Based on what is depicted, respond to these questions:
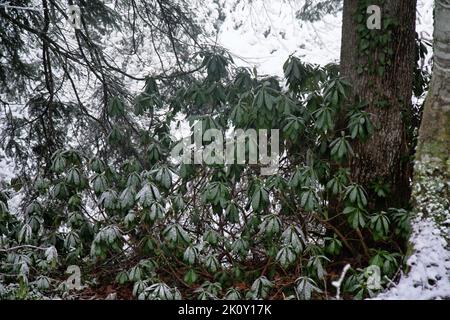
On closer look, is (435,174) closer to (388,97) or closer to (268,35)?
(388,97)

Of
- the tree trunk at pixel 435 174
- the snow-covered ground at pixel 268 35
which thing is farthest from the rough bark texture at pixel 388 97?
the snow-covered ground at pixel 268 35

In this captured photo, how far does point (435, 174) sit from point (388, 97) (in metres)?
0.71

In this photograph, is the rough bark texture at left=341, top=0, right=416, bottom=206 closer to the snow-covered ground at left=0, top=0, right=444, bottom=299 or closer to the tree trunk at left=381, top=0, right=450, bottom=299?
the tree trunk at left=381, top=0, right=450, bottom=299

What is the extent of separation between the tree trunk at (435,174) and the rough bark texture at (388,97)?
15.0 inches

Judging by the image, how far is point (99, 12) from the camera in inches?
227

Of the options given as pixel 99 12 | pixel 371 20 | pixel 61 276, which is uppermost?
pixel 99 12

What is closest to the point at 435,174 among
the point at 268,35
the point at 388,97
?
the point at 388,97

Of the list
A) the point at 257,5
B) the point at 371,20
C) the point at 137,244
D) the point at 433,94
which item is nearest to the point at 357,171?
the point at 433,94

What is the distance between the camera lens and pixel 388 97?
3361 mm

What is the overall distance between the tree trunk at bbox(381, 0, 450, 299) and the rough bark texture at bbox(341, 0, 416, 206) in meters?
0.38

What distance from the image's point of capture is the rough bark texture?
335cm

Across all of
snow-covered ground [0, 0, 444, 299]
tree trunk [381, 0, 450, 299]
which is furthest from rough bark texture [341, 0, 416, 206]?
snow-covered ground [0, 0, 444, 299]

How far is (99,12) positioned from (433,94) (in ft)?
13.6
